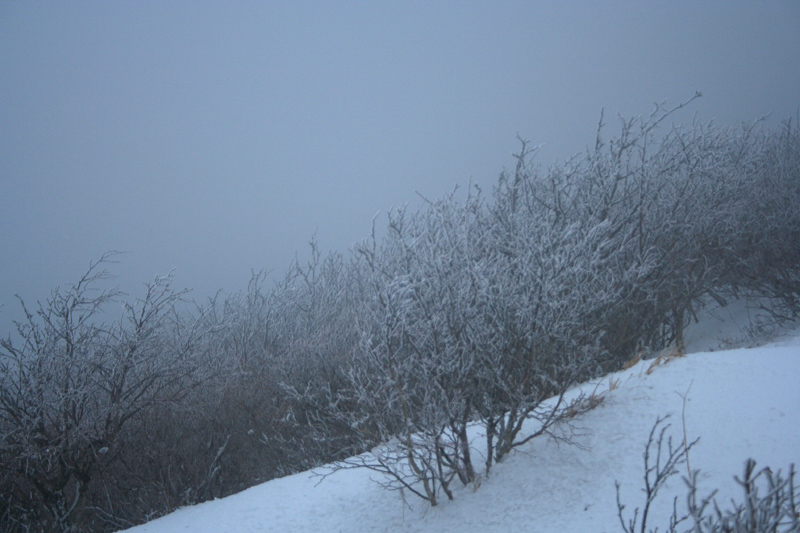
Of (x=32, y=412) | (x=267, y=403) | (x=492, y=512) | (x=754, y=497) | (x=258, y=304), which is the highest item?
(x=258, y=304)

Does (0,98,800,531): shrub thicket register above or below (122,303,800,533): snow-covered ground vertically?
above

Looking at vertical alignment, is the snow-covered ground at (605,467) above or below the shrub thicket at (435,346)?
below

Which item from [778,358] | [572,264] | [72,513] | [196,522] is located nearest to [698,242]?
[778,358]

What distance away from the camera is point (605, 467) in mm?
3459

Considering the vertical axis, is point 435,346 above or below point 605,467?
above

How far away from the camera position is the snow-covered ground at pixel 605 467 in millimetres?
3119

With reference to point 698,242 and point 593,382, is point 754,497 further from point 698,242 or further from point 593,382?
point 698,242

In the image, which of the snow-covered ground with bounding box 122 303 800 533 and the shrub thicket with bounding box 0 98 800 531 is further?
the shrub thicket with bounding box 0 98 800 531

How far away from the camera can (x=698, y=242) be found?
8195mm

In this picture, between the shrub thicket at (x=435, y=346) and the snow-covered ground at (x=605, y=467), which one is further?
the shrub thicket at (x=435, y=346)

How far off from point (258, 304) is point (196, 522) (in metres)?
11.0

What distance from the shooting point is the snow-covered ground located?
10.2 feet

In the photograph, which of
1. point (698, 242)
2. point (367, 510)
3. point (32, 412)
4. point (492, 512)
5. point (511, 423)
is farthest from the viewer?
point (698, 242)

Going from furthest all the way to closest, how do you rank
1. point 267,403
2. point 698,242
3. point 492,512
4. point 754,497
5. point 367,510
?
point 267,403 < point 698,242 < point 367,510 < point 492,512 < point 754,497
